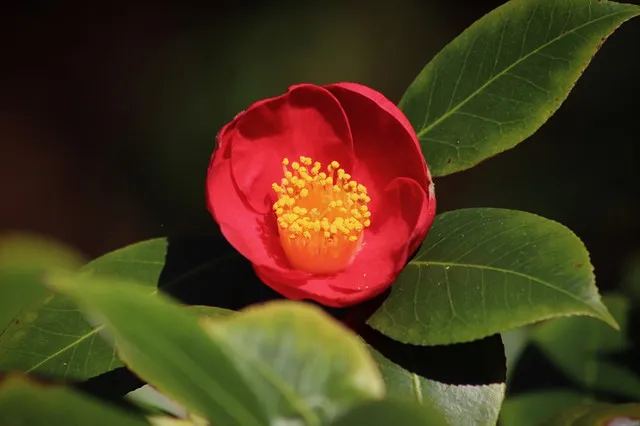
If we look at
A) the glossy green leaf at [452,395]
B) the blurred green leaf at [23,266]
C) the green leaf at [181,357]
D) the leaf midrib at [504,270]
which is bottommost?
the glossy green leaf at [452,395]

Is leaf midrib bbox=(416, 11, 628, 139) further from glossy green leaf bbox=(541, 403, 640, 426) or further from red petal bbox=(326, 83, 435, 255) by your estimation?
glossy green leaf bbox=(541, 403, 640, 426)

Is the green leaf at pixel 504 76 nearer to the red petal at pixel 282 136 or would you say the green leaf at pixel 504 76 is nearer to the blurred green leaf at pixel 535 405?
the red petal at pixel 282 136

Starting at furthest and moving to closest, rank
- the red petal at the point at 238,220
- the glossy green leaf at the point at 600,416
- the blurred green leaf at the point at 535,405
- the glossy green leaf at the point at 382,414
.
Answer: the blurred green leaf at the point at 535,405 < the red petal at the point at 238,220 < the glossy green leaf at the point at 600,416 < the glossy green leaf at the point at 382,414

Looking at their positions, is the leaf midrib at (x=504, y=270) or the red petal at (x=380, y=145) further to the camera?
the red petal at (x=380, y=145)

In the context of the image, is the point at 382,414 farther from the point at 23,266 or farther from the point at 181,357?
the point at 23,266

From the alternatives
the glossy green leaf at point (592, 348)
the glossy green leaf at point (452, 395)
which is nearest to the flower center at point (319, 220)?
the glossy green leaf at point (452, 395)

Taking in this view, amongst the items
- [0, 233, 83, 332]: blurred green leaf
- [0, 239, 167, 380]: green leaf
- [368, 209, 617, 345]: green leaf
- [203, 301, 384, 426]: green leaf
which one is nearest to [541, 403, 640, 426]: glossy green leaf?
[368, 209, 617, 345]: green leaf

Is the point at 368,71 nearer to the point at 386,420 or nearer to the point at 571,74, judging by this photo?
the point at 571,74
